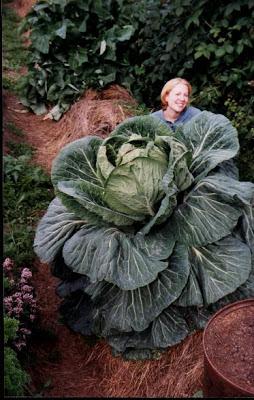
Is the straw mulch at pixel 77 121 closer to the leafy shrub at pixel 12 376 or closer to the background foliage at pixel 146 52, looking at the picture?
the background foliage at pixel 146 52

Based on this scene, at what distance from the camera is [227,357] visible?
1.92 metres

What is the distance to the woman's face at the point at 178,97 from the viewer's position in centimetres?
333

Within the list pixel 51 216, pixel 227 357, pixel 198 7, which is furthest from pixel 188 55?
pixel 227 357

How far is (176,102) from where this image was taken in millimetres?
3352

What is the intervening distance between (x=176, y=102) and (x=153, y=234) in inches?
41.6

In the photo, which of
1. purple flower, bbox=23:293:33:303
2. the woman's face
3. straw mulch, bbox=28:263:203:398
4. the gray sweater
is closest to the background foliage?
the gray sweater

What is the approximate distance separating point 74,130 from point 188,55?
139 cm

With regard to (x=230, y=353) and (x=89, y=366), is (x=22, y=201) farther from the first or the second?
(x=230, y=353)

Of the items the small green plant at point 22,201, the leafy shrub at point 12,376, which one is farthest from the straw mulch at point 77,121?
the leafy shrub at point 12,376

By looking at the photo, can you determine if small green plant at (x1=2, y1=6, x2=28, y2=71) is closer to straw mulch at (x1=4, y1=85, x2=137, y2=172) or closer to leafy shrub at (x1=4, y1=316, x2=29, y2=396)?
straw mulch at (x1=4, y1=85, x2=137, y2=172)

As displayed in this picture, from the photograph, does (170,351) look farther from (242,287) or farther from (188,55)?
(188,55)

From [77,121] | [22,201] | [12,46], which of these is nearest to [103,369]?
[22,201]

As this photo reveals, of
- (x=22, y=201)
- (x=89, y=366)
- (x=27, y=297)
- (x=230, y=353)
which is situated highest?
(x=230, y=353)

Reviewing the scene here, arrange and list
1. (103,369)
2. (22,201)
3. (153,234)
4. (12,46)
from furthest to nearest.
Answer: (12,46) < (22,201) < (103,369) < (153,234)
